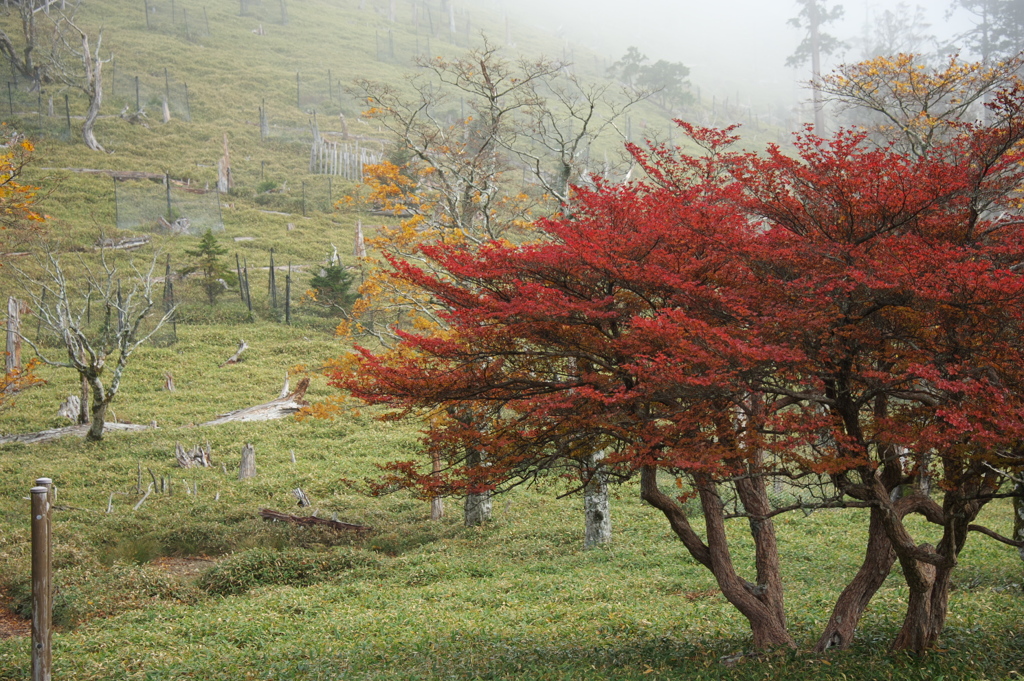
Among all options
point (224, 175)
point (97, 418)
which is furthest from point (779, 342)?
point (224, 175)

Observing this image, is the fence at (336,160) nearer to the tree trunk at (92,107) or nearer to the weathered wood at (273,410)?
the tree trunk at (92,107)

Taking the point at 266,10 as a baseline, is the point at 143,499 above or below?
below

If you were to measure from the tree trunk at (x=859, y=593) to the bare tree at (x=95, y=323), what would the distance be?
1987 centimetres

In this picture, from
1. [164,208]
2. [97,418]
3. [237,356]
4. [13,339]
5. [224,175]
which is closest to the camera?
[97,418]

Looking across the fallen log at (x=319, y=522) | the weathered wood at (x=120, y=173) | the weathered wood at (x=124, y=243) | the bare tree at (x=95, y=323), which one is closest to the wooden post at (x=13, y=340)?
the bare tree at (x=95, y=323)

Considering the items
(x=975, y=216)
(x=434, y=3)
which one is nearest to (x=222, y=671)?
(x=975, y=216)

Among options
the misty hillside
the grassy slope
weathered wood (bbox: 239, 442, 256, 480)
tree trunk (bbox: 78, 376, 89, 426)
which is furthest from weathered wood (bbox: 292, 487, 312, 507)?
the misty hillside

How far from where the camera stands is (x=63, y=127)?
48.5 metres

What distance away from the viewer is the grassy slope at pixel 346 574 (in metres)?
9.14

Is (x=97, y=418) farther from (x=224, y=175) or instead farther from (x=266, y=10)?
(x=266, y=10)

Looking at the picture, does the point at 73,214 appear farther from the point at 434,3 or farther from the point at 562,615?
the point at 434,3

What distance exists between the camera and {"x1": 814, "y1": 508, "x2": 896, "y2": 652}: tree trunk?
820 cm

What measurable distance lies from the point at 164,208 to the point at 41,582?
3844 cm

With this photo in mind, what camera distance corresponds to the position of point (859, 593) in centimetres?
827
